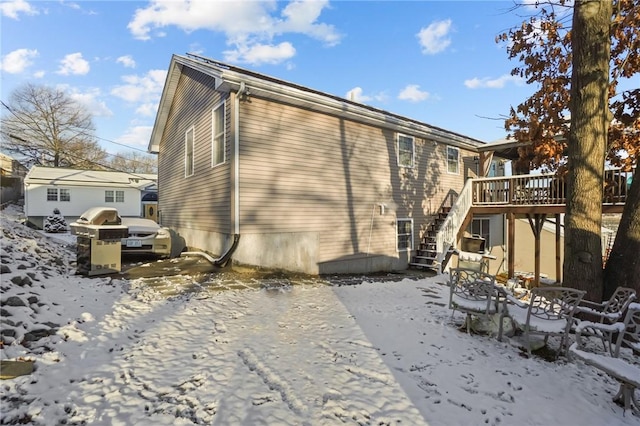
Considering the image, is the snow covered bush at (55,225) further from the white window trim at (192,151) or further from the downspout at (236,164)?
the downspout at (236,164)

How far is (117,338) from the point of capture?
4043 millimetres

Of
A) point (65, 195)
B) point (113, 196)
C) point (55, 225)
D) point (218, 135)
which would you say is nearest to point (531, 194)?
point (218, 135)

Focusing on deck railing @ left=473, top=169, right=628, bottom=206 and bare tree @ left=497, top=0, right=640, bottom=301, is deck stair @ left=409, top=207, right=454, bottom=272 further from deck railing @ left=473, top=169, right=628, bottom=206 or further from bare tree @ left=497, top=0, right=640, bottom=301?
bare tree @ left=497, top=0, right=640, bottom=301

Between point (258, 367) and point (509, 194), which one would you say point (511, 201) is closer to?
point (509, 194)

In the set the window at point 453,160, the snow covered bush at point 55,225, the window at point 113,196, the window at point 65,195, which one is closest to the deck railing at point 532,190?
the window at point 453,160

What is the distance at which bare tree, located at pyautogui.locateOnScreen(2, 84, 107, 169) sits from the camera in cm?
3347

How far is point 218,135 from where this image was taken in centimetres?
945

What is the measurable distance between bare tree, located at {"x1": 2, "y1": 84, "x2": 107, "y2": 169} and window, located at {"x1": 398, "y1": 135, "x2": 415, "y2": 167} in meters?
37.4

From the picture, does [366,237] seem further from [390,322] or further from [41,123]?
[41,123]

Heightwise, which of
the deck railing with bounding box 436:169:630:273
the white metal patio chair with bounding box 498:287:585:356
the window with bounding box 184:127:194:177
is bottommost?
the white metal patio chair with bounding box 498:287:585:356

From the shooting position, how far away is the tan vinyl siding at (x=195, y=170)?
9.28 m

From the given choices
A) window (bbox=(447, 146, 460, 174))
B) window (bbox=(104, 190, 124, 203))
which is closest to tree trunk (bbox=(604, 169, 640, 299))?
window (bbox=(447, 146, 460, 174))

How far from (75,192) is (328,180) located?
22.1 metres

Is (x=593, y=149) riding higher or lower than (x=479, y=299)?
higher
